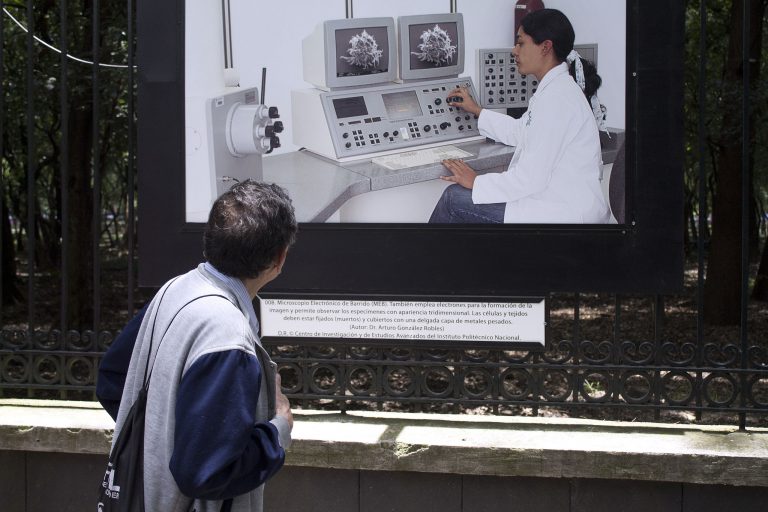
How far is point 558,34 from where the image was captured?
16.1ft

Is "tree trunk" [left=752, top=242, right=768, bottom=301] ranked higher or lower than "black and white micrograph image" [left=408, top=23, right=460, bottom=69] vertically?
lower

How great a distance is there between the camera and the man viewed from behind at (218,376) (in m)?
2.41

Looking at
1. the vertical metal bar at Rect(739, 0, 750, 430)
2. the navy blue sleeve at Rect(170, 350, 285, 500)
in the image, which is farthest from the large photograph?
the navy blue sleeve at Rect(170, 350, 285, 500)

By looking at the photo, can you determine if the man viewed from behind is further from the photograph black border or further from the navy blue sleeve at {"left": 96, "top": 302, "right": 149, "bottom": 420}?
the photograph black border

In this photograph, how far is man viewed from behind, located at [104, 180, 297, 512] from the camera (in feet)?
7.91

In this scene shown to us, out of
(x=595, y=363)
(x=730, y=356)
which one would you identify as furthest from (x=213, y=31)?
(x=730, y=356)

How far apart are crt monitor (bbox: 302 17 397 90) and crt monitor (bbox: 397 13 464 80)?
0.23 feet

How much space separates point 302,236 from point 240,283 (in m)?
2.49

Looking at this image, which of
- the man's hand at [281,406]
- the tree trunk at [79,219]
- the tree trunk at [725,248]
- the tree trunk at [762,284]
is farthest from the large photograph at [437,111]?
the tree trunk at [762,284]

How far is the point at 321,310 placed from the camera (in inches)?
204

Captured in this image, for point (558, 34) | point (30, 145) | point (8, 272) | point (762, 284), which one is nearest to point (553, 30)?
point (558, 34)

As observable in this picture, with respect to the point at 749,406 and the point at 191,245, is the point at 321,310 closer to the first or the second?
the point at 191,245

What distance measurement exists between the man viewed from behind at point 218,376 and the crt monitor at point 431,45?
2.46 meters

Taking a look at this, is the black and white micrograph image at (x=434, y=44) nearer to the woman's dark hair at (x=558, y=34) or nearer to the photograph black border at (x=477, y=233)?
the woman's dark hair at (x=558, y=34)
